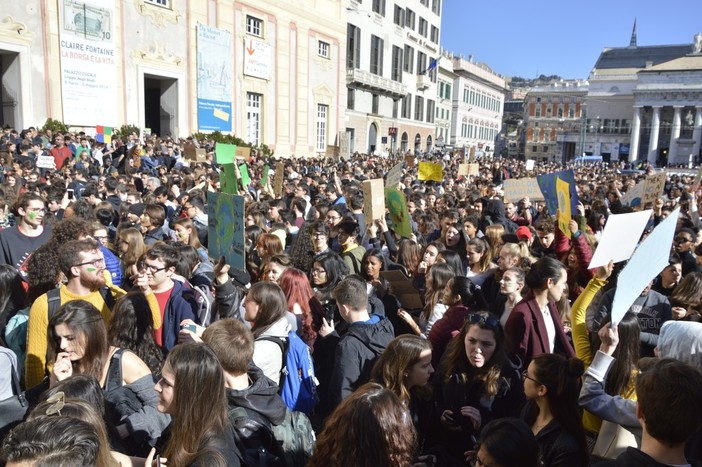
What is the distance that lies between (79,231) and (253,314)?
193cm

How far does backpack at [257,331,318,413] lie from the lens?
3.27 m

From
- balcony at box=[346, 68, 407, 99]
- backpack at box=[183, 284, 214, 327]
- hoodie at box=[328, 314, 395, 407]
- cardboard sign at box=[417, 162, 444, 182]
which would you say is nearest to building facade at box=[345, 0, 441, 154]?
balcony at box=[346, 68, 407, 99]

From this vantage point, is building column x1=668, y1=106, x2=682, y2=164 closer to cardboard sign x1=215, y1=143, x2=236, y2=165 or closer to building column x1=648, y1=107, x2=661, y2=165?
building column x1=648, y1=107, x2=661, y2=165

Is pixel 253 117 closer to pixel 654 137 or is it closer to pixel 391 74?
pixel 391 74

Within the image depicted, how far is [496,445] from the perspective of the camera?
2031 millimetres

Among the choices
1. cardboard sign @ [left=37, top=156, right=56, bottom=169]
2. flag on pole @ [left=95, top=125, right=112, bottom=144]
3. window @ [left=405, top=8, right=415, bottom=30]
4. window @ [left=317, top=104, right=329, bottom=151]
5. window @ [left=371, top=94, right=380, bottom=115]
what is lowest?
cardboard sign @ [left=37, top=156, right=56, bottom=169]

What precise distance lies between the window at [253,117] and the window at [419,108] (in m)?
25.6

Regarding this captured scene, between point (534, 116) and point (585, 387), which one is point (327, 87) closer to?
point (585, 387)

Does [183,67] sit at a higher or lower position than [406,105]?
lower

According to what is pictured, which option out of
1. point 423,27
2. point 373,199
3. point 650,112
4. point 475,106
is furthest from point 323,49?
point 650,112

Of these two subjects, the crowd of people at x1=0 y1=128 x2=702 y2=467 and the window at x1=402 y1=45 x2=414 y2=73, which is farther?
the window at x1=402 y1=45 x2=414 y2=73

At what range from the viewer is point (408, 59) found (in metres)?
47.0

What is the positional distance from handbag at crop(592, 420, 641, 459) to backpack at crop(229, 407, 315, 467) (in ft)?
4.67

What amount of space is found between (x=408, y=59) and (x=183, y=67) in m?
28.6
